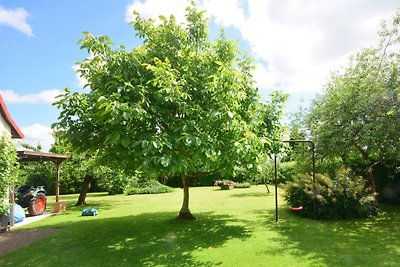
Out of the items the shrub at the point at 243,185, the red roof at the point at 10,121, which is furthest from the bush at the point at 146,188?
the red roof at the point at 10,121

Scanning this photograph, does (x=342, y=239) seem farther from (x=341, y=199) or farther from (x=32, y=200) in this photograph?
(x=32, y=200)

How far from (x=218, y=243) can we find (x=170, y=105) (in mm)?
3949

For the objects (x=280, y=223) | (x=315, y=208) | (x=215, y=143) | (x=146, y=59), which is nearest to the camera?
(x=215, y=143)

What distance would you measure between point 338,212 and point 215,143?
Answer: 7.08 m

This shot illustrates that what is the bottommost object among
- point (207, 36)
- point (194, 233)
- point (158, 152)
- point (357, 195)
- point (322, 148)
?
point (194, 233)

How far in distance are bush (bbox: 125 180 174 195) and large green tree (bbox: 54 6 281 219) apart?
17.5 m

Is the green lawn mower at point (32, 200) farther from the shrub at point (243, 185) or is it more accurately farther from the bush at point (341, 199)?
the shrub at point (243, 185)

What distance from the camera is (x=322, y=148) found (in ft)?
40.5

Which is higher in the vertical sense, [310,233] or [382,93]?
[382,93]

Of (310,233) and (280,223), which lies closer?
(310,233)

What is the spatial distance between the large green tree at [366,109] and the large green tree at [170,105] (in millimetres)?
2706

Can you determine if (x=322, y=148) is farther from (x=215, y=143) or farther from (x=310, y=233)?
(x=215, y=143)

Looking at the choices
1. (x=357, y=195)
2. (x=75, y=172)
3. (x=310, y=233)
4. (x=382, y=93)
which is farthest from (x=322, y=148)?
(x=75, y=172)

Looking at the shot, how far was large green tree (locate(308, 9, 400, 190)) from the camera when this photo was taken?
33.8ft
